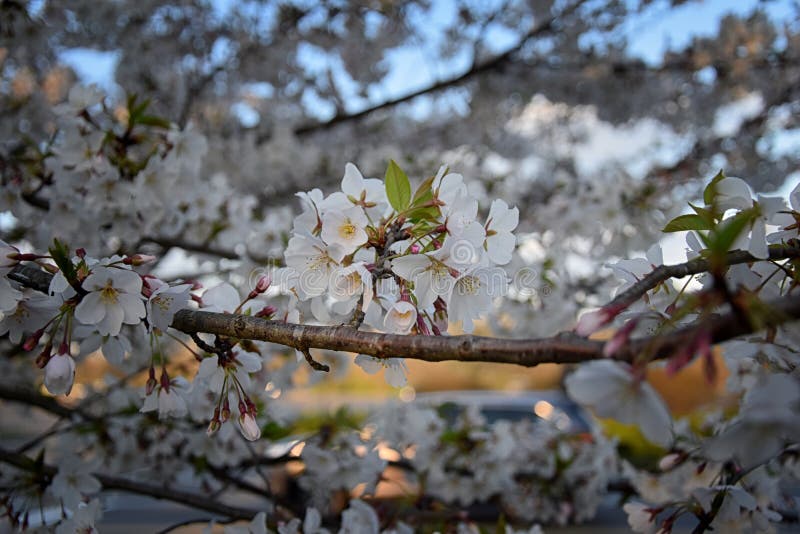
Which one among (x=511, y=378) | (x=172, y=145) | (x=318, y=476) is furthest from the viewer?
(x=511, y=378)

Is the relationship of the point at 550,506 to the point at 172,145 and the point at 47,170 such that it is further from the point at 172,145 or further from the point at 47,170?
the point at 47,170

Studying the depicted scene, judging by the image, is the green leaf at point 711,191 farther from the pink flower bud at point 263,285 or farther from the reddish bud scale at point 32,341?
the reddish bud scale at point 32,341

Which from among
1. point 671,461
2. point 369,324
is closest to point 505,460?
point 671,461

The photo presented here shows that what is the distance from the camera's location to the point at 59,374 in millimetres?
995

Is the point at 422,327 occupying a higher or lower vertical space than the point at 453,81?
lower

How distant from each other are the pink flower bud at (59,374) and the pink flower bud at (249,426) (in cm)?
31

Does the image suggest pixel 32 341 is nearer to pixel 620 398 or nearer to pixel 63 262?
pixel 63 262

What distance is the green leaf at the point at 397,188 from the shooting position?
1.02 m

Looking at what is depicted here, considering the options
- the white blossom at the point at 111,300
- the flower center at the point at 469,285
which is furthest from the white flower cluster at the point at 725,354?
the white blossom at the point at 111,300

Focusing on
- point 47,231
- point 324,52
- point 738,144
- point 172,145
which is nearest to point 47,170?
point 47,231

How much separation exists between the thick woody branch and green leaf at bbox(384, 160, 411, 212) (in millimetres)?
267

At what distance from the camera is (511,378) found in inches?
675

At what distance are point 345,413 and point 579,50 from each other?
351 cm

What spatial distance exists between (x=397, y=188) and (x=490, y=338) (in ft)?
1.30
